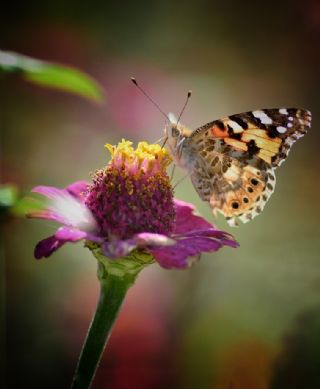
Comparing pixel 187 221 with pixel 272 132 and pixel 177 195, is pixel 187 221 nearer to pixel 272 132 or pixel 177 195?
pixel 272 132

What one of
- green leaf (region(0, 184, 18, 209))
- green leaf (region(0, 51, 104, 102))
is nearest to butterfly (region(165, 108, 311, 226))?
green leaf (region(0, 51, 104, 102))

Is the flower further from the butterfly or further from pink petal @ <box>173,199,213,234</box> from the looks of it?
the butterfly

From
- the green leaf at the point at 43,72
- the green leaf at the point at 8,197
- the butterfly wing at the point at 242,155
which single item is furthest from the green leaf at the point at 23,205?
the butterfly wing at the point at 242,155

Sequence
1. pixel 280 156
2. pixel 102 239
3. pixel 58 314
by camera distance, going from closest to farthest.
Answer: pixel 102 239
pixel 280 156
pixel 58 314

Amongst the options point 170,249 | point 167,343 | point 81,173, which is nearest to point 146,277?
point 167,343

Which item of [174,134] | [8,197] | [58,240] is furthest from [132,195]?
[8,197]

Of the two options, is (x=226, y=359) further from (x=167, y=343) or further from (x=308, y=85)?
(x=308, y=85)

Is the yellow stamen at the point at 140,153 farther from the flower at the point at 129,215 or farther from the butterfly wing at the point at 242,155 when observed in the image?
the butterfly wing at the point at 242,155
